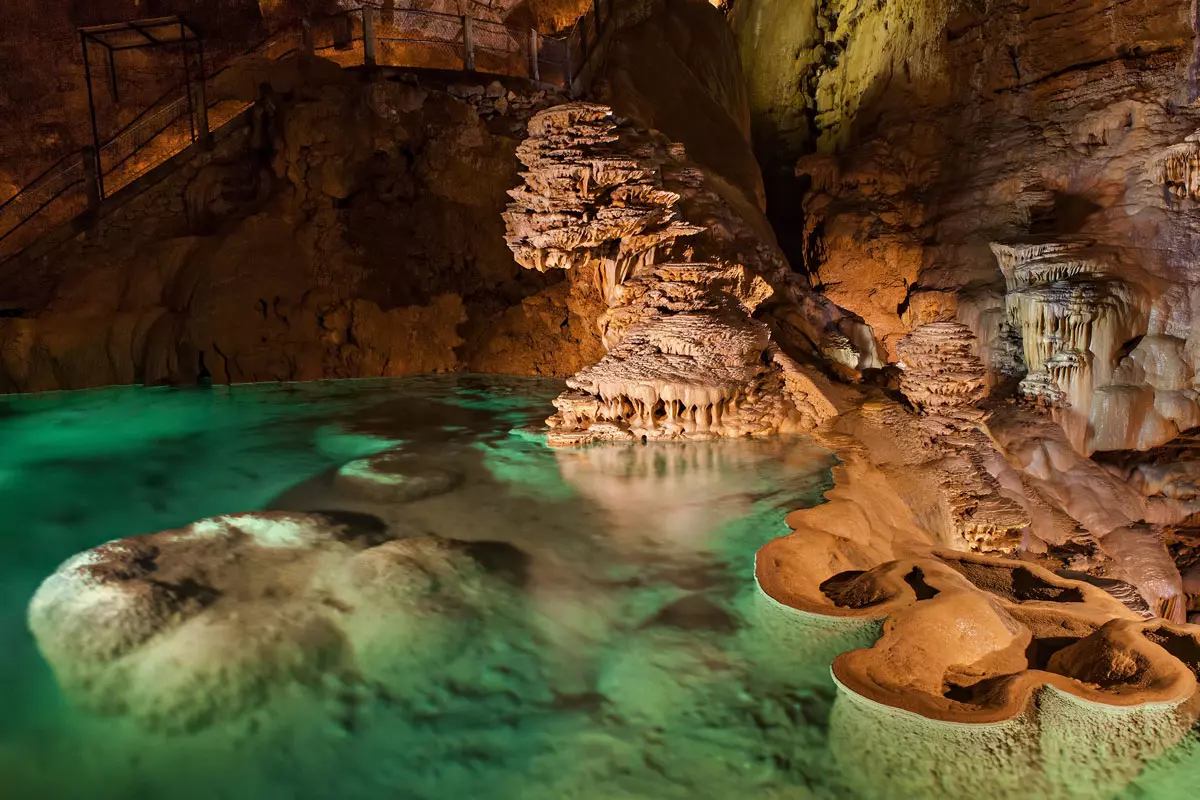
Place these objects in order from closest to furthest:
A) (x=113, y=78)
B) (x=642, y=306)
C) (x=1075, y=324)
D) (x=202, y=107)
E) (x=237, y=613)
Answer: (x=237, y=613), (x=642, y=306), (x=1075, y=324), (x=202, y=107), (x=113, y=78)

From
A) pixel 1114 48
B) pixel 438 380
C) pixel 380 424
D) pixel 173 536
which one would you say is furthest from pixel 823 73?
pixel 173 536

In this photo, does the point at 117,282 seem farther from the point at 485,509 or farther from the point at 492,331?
the point at 485,509

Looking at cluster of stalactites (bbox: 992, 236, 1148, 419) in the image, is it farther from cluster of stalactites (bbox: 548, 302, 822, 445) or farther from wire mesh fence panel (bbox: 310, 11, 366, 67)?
wire mesh fence panel (bbox: 310, 11, 366, 67)

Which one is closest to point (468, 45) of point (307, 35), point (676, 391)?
point (307, 35)

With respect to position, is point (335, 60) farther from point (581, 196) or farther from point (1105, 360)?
point (1105, 360)

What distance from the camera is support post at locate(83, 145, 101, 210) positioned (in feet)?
36.7

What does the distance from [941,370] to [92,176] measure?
1167 cm

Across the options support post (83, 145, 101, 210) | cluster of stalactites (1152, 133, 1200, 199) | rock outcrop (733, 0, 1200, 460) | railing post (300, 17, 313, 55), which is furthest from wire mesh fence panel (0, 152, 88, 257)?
cluster of stalactites (1152, 133, 1200, 199)

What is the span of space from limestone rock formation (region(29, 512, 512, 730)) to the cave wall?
694 centimetres

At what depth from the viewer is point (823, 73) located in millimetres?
15820

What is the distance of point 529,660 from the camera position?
3.05m

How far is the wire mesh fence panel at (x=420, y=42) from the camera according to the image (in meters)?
13.4

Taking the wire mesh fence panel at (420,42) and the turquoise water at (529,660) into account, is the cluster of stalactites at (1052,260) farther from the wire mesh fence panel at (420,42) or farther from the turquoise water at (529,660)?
the wire mesh fence panel at (420,42)

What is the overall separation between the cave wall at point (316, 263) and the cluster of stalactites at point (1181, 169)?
7.77 metres
